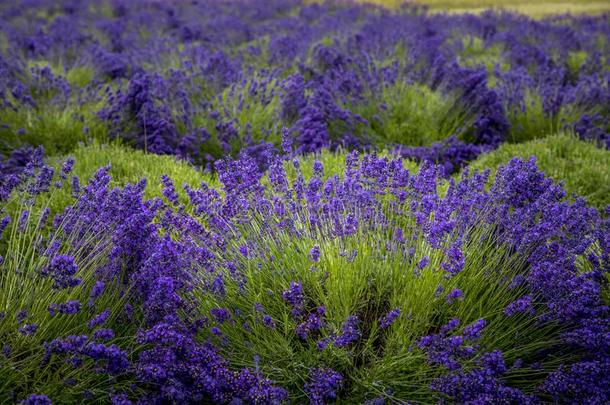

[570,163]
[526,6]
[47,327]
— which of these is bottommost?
[526,6]

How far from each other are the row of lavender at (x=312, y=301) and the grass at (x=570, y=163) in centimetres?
137

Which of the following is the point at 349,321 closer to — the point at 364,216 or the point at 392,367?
the point at 392,367

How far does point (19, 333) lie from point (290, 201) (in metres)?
1.16

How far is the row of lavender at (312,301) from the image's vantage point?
1833 millimetres

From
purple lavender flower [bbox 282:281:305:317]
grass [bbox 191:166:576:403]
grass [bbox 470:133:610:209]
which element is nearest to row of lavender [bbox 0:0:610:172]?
grass [bbox 470:133:610:209]

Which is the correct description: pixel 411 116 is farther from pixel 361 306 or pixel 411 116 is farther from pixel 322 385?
pixel 322 385

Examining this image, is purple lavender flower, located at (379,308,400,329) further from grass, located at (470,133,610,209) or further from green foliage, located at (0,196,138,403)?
grass, located at (470,133,610,209)

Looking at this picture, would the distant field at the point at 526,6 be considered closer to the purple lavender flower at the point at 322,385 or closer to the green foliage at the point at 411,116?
the green foliage at the point at 411,116

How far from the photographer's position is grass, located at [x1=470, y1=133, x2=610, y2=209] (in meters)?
3.71

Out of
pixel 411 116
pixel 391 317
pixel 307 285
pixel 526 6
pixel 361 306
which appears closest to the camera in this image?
pixel 391 317

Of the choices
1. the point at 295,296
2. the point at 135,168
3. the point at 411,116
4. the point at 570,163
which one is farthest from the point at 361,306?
the point at 411,116

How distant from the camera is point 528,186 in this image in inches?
101

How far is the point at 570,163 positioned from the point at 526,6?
1197cm

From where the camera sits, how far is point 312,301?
233cm
